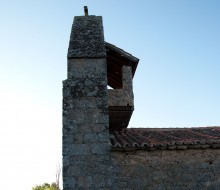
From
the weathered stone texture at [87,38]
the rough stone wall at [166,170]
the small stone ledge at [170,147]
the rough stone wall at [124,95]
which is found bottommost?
the rough stone wall at [166,170]

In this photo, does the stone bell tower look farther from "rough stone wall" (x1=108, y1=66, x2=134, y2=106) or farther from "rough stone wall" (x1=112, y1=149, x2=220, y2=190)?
"rough stone wall" (x1=108, y1=66, x2=134, y2=106)

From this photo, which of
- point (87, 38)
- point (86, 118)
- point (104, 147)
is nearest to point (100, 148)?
point (104, 147)

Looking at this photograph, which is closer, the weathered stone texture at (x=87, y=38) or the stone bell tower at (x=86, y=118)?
the stone bell tower at (x=86, y=118)

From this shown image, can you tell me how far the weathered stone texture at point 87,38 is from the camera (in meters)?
6.69

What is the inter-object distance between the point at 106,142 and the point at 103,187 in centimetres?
85

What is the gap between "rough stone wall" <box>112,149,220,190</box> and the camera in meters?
6.48

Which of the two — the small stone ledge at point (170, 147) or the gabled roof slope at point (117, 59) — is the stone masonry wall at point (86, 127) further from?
the gabled roof slope at point (117, 59)

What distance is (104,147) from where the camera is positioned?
594 centimetres

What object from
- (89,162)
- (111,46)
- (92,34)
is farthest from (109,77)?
(89,162)

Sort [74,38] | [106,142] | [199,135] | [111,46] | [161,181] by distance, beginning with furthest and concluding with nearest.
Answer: [111,46]
[199,135]
[74,38]
[161,181]
[106,142]

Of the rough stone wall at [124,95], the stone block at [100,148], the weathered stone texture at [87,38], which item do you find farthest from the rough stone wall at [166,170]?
the weathered stone texture at [87,38]

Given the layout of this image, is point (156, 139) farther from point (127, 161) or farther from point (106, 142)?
point (106, 142)

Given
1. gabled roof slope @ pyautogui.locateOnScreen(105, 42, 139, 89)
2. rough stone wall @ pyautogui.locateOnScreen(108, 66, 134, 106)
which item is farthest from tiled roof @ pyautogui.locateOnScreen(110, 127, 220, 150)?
gabled roof slope @ pyautogui.locateOnScreen(105, 42, 139, 89)

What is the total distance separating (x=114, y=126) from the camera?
8.74 meters
